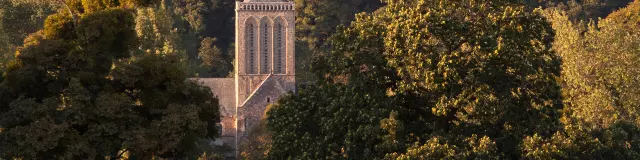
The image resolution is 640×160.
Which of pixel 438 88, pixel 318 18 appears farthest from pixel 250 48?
pixel 438 88

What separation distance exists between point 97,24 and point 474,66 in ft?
27.5

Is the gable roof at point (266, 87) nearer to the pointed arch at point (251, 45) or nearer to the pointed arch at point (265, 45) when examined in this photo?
the pointed arch at point (265, 45)

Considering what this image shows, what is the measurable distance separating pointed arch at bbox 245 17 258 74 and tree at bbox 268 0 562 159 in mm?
48199

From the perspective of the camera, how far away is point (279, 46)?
76.4 metres

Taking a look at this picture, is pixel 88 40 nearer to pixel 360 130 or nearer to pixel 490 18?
pixel 360 130

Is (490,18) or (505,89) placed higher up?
(490,18)

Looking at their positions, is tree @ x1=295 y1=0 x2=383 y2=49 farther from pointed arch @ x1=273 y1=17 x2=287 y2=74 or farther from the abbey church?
the abbey church

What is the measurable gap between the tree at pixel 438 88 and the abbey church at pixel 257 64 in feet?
150

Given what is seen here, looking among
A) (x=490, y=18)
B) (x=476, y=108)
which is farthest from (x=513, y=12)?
(x=476, y=108)

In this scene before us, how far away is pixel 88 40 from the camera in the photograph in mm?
26516

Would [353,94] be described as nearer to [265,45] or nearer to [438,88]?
[438,88]

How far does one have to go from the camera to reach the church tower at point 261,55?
244 feet

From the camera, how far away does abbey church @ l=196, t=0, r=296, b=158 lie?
74.2 meters

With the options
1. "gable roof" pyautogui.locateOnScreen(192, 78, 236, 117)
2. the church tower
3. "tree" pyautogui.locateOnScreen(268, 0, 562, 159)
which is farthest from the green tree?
"gable roof" pyautogui.locateOnScreen(192, 78, 236, 117)
